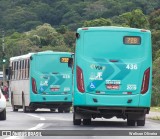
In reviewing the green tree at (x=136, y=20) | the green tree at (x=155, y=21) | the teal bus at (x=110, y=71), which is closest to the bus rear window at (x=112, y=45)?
the teal bus at (x=110, y=71)

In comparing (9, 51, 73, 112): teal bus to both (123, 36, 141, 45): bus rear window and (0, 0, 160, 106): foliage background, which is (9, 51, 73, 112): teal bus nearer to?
(123, 36, 141, 45): bus rear window

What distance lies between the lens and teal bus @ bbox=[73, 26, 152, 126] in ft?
84.9

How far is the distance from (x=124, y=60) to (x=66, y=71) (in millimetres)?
14416

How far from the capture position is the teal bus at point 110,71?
25.9m

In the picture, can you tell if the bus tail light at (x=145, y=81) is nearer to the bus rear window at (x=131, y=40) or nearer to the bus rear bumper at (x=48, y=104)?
the bus rear window at (x=131, y=40)

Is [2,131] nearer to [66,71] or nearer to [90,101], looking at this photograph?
[90,101]

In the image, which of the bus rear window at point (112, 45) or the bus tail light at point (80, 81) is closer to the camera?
the bus tail light at point (80, 81)

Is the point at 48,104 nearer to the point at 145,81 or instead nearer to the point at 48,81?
the point at 48,81

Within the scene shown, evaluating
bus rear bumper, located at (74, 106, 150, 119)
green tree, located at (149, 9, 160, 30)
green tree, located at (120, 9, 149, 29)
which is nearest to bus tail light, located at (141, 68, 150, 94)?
bus rear bumper, located at (74, 106, 150, 119)

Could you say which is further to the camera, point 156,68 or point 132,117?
point 156,68

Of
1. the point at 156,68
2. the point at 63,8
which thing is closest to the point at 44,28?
the point at 63,8

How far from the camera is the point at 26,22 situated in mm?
179250

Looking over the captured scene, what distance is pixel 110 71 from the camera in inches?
1023

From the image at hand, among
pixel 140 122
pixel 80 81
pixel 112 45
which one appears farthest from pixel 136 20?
pixel 80 81
